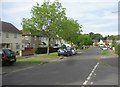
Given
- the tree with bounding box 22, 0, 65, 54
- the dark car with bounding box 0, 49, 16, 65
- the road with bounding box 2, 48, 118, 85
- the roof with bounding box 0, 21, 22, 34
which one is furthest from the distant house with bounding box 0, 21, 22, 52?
the road with bounding box 2, 48, 118, 85

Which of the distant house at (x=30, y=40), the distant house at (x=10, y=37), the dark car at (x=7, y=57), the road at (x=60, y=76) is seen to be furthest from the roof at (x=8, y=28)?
the road at (x=60, y=76)

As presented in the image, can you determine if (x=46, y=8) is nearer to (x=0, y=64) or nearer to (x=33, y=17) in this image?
(x=33, y=17)

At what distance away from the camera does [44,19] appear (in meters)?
47.5

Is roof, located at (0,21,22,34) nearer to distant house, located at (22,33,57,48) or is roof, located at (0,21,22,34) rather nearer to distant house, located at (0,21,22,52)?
distant house, located at (0,21,22,52)

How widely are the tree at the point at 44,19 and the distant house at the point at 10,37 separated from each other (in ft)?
46.6

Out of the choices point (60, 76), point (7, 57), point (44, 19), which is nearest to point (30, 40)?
point (44, 19)

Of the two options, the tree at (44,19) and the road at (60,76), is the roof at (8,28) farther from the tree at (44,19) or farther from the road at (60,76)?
the road at (60,76)

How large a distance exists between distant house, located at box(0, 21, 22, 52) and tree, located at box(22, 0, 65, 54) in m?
14.2

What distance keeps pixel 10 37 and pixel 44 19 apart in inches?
→ 770

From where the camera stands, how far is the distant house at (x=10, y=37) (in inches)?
2454

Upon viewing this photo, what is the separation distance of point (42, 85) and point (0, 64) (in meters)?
14.0

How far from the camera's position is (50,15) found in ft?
155

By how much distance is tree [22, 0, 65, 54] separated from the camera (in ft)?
155

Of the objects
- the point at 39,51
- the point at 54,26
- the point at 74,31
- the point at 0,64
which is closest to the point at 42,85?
the point at 0,64
